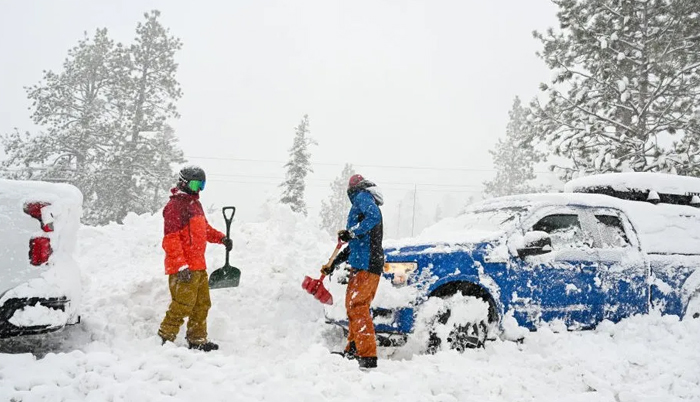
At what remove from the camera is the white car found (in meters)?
3.38

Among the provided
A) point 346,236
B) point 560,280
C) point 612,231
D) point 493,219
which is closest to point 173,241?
point 346,236

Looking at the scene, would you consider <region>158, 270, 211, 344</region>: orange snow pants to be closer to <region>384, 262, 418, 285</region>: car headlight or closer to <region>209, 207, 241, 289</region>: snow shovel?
<region>209, 207, 241, 289</region>: snow shovel

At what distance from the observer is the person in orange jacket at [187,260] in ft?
14.4

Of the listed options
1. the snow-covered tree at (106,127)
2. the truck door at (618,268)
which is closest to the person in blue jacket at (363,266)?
the truck door at (618,268)

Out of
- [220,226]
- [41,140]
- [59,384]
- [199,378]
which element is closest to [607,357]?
[199,378]

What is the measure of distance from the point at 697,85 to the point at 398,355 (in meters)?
13.4

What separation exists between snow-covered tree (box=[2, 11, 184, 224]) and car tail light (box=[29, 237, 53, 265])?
21755 mm

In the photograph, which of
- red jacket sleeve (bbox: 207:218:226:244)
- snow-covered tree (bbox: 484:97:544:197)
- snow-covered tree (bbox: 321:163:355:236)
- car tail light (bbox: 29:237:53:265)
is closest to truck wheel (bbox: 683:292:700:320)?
red jacket sleeve (bbox: 207:218:226:244)

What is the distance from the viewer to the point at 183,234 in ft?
14.8

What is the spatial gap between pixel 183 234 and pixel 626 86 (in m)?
12.9

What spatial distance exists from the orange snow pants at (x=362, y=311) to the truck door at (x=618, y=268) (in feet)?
9.59

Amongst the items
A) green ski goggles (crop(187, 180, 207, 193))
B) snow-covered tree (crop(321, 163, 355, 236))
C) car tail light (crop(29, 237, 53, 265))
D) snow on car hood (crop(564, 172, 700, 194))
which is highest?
snow-covered tree (crop(321, 163, 355, 236))

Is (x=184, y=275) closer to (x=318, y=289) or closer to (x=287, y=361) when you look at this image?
(x=287, y=361)

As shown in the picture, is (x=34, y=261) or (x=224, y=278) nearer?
(x=34, y=261)
